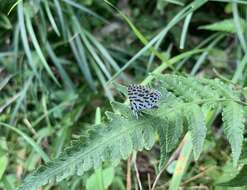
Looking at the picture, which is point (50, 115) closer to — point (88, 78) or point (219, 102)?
point (88, 78)

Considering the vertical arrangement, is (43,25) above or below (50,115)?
above

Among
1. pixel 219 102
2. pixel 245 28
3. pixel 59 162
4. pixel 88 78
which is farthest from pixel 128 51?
pixel 59 162

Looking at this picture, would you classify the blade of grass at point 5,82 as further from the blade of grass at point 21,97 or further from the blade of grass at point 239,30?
the blade of grass at point 239,30

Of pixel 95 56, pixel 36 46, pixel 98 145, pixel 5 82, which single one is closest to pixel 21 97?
pixel 5 82

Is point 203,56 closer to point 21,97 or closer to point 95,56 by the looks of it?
point 95,56

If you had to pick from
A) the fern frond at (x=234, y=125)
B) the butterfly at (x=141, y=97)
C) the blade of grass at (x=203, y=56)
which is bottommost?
the blade of grass at (x=203, y=56)

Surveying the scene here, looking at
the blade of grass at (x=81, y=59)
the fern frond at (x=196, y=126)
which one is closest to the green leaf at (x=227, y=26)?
the blade of grass at (x=81, y=59)

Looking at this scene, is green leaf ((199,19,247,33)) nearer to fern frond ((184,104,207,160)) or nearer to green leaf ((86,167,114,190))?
green leaf ((86,167,114,190))
